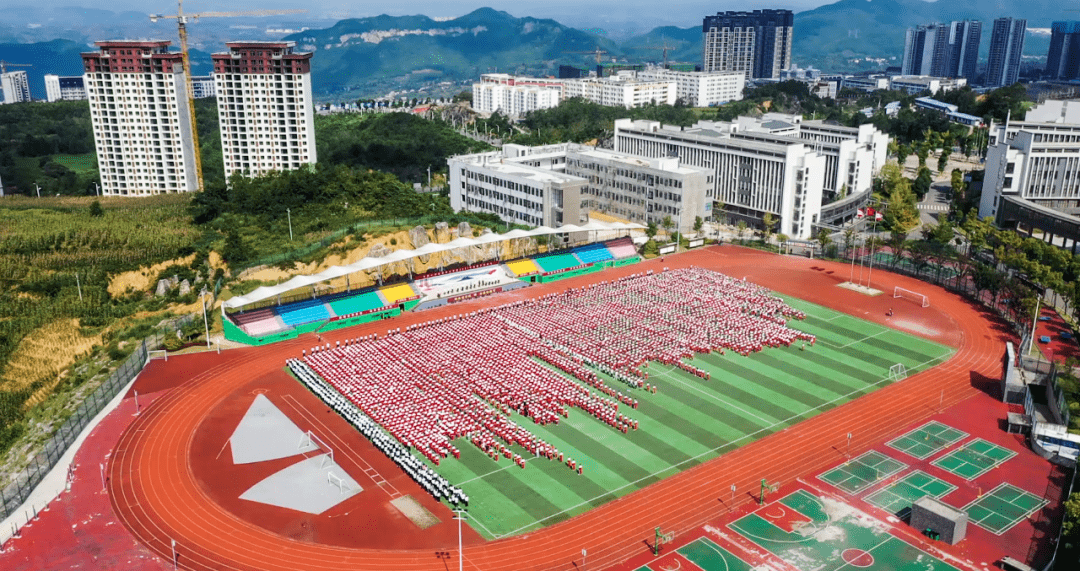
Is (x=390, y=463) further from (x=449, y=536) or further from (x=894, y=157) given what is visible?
(x=894, y=157)

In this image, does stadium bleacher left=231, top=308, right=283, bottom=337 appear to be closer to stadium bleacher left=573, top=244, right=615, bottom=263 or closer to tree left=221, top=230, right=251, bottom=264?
tree left=221, top=230, right=251, bottom=264

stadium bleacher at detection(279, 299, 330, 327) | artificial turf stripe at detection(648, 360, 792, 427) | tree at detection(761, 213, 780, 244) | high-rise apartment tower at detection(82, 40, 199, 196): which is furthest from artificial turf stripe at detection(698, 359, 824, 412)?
high-rise apartment tower at detection(82, 40, 199, 196)

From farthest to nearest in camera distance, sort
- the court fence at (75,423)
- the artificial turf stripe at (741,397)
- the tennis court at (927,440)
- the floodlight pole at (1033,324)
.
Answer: the floodlight pole at (1033,324)
the artificial turf stripe at (741,397)
the tennis court at (927,440)
the court fence at (75,423)

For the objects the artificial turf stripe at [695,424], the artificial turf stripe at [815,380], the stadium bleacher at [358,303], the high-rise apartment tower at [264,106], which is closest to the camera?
the artificial turf stripe at [695,424]

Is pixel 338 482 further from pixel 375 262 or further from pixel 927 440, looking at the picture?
pixel 927 440

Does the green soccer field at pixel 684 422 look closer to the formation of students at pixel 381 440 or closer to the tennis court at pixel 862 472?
the formation of students at pixel 381 440

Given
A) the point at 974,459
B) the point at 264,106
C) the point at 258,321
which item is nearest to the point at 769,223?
the point at 974,459

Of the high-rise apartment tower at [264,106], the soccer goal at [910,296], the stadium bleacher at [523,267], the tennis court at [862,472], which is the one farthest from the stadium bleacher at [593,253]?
the high-rise apartment tower at [264,106]
